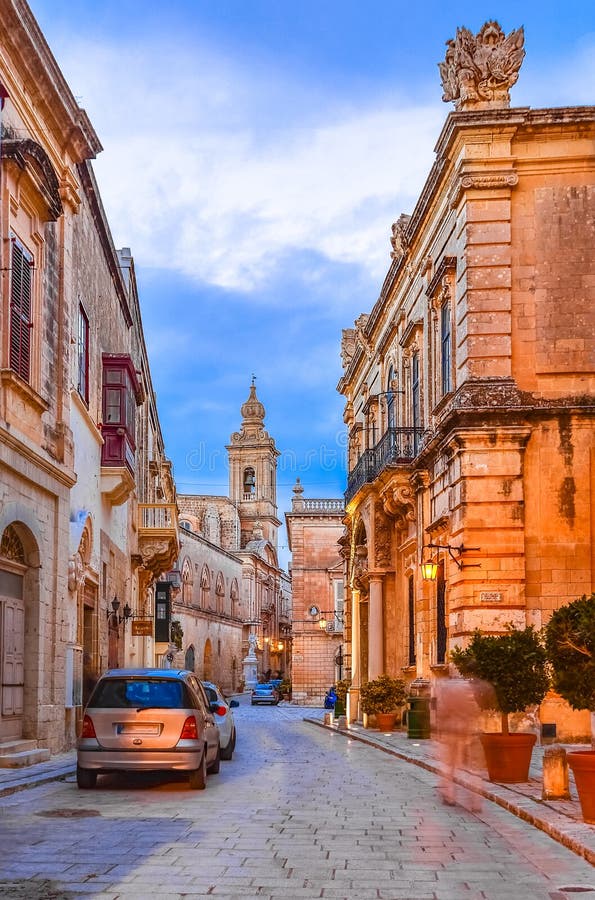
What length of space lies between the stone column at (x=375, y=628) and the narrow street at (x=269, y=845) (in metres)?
15.6

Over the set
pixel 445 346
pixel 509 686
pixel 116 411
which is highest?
pixel 445 346

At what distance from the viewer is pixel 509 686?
531 inches

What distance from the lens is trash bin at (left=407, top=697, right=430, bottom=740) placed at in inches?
955

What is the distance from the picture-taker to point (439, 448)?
22.0 meters

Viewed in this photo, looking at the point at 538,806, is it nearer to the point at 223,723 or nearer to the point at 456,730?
the point at 456,730

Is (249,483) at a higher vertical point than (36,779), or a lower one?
higher

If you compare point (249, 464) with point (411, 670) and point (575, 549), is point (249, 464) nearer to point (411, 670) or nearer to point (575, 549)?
point (411, 670)

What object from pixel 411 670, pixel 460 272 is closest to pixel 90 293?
pixel 460 272

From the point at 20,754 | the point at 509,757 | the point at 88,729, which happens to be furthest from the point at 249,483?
the point at 509,757

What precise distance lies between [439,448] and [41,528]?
8.11 m

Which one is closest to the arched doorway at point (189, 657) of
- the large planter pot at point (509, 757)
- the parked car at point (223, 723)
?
the parked car at point (223, 723)

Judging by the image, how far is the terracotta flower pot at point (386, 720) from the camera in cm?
2805

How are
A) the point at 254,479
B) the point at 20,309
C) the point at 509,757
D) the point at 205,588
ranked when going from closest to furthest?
1. the point at 509,757
2. the point at 20,309
3. the point at 205,588
4. the point at 254,479

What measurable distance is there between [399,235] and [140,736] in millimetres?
18842
